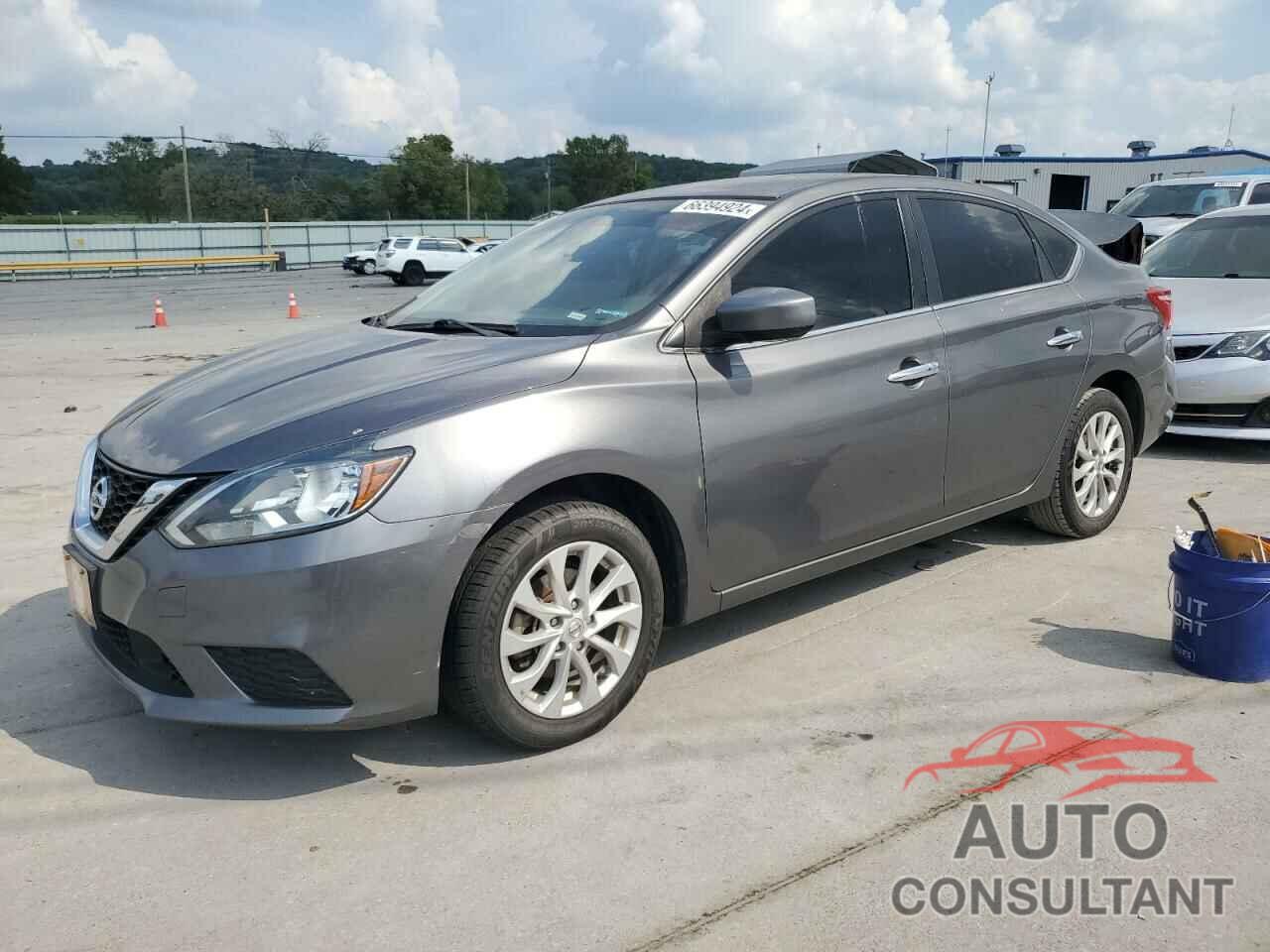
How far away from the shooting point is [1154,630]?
4254mm

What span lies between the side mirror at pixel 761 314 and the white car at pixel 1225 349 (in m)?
4.72

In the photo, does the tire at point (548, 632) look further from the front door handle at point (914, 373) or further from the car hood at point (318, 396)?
the front door handle at point (914, 373)

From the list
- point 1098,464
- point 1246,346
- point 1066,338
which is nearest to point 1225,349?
point 1246,346

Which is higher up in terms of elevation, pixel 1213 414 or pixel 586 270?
pixel 586 270

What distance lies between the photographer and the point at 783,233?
3959 millimetres

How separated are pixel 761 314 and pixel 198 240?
47.3 meters

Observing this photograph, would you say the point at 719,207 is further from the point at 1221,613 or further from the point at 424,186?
the point at 424,186

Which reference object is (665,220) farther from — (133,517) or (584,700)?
(133,517)

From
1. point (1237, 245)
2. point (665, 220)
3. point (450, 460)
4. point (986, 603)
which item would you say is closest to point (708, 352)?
point (665, 220)

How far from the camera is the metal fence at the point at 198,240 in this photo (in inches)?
1631

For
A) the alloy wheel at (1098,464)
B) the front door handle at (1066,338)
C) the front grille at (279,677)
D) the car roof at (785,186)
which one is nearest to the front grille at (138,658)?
the front grille at (279,677)

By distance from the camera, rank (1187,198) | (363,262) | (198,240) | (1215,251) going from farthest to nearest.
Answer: (198,240) < (363,262) < (1187,198) < (1215,251)

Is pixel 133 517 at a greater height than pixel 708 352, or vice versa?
pixel 708 352

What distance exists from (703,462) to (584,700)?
0.84 metres
